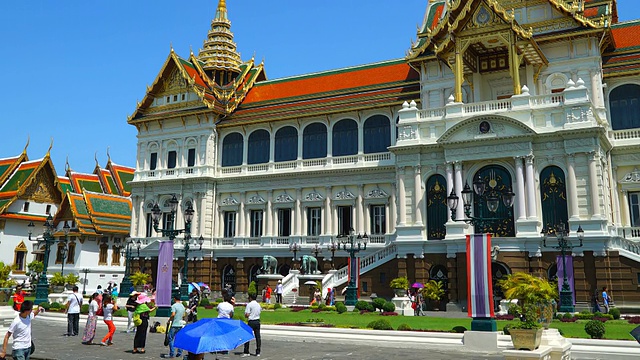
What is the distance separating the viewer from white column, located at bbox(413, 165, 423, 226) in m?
32.3

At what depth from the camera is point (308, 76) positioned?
4606cm

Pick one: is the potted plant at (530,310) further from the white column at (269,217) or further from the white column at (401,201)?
the white column at (269,217)

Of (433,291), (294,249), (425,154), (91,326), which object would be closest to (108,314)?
(91,326)

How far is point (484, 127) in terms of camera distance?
31.0 m

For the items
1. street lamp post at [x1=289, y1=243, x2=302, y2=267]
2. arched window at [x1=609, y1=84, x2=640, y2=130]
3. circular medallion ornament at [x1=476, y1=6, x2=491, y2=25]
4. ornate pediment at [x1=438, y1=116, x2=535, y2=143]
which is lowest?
street lamp post at [x1=289, y1=243, x2=302, y2=267]

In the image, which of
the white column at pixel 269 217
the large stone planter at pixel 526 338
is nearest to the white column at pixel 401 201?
the white column at pixel 269 217

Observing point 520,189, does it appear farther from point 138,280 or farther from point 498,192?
point 138,280

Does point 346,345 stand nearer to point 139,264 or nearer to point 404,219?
point 404,219

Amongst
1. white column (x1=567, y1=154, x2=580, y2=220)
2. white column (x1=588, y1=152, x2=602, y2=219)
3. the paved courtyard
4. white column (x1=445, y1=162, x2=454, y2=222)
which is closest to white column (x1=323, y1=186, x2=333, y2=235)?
white column (x1=445, y1=162, x2=454, y2=222)

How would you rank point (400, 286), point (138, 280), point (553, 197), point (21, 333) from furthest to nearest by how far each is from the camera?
1. point (138, 280)
2. point (553, 197)
3. point (400, 286)
4. point (21, 333)

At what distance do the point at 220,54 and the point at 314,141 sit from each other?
1591 centimetres

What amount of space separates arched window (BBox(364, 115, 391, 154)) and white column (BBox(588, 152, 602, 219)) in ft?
42.6

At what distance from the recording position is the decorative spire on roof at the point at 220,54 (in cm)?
5112

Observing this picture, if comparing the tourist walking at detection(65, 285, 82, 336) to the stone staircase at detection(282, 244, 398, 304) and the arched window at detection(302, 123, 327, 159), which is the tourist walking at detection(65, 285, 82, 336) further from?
the arched window at detection(302, 123, 327, 159)
